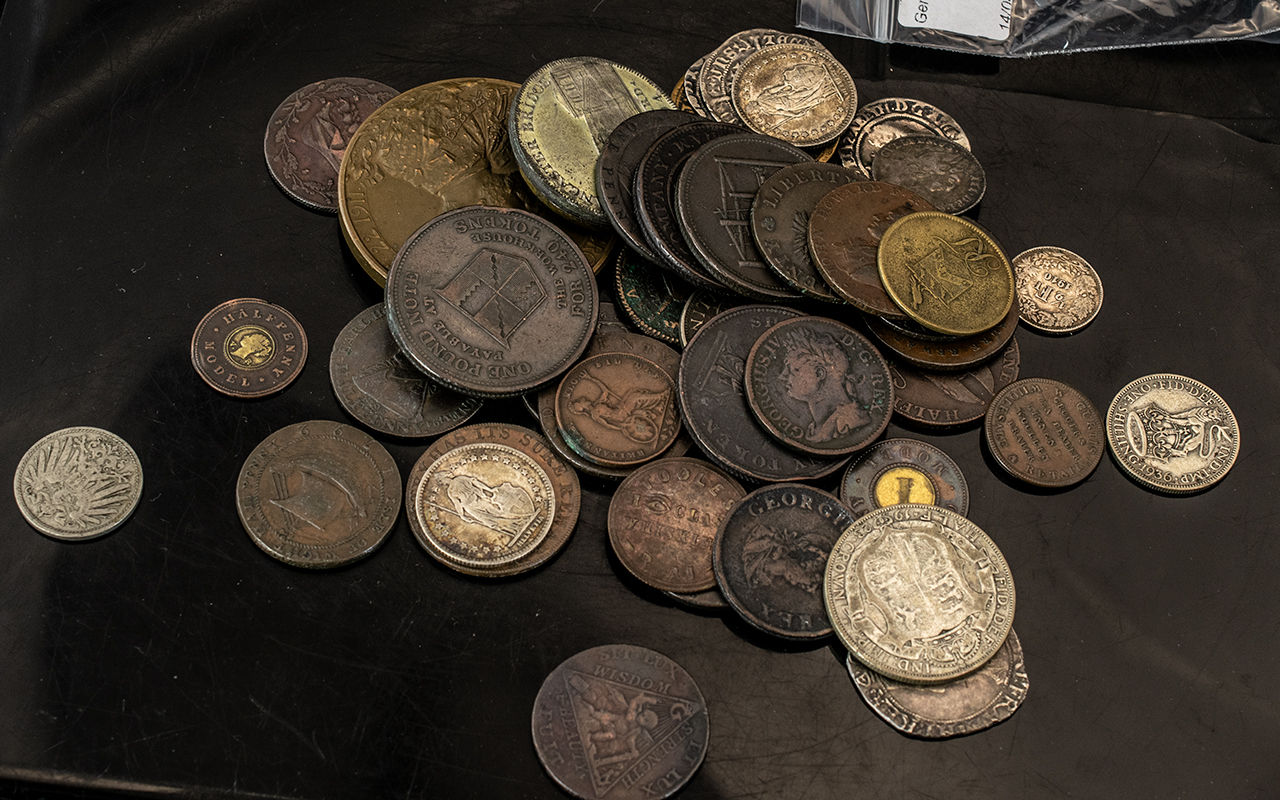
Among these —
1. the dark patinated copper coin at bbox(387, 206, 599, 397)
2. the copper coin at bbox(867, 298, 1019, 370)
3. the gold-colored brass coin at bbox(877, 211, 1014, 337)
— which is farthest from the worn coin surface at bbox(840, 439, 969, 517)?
the dark patinated copper coin at bbox(387, 206, 599, 397)

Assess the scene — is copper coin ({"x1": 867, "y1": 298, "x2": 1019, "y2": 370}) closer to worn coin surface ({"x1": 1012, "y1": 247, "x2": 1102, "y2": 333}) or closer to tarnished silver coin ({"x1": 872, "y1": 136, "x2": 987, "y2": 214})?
worn coin surface ({"x1": 1012, "y1": 247, "x2": 1102, "y2": 333})

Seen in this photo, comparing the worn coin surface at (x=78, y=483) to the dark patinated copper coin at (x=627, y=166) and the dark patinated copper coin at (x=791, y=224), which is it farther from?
the dark patinated copper coin at (x=791, y=224)

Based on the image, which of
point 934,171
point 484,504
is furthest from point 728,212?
point 484,504

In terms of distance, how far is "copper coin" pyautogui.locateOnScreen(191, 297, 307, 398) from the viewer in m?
2.75

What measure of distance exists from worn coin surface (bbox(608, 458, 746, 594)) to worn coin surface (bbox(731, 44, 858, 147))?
4.13 feet

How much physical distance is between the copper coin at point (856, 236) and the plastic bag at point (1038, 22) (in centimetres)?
111

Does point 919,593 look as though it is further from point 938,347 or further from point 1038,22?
point 1038,22

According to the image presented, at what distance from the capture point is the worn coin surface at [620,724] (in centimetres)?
236

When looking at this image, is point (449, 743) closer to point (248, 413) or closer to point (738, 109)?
point (248, 413)

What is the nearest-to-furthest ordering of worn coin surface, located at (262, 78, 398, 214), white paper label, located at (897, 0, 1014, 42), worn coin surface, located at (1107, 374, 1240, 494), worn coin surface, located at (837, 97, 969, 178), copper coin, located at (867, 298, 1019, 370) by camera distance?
1. copper coin, located at (867, 298, 1019, 370)
2. worn coin surface, located at (1107, 374, 1240, 494)
3. worn coin surface, located at (262, 78, 398, 214)
4. worn coin surface, located at (837, 97, 969, 178)
5. white paper label, located at (897, 0, 1014, 42)

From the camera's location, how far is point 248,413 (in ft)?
9.01

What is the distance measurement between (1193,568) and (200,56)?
3.88 meters

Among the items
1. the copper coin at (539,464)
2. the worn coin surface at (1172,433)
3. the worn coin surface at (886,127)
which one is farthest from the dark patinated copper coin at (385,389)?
the worn coin surface at (1172,433)

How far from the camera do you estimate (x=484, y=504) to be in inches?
102
